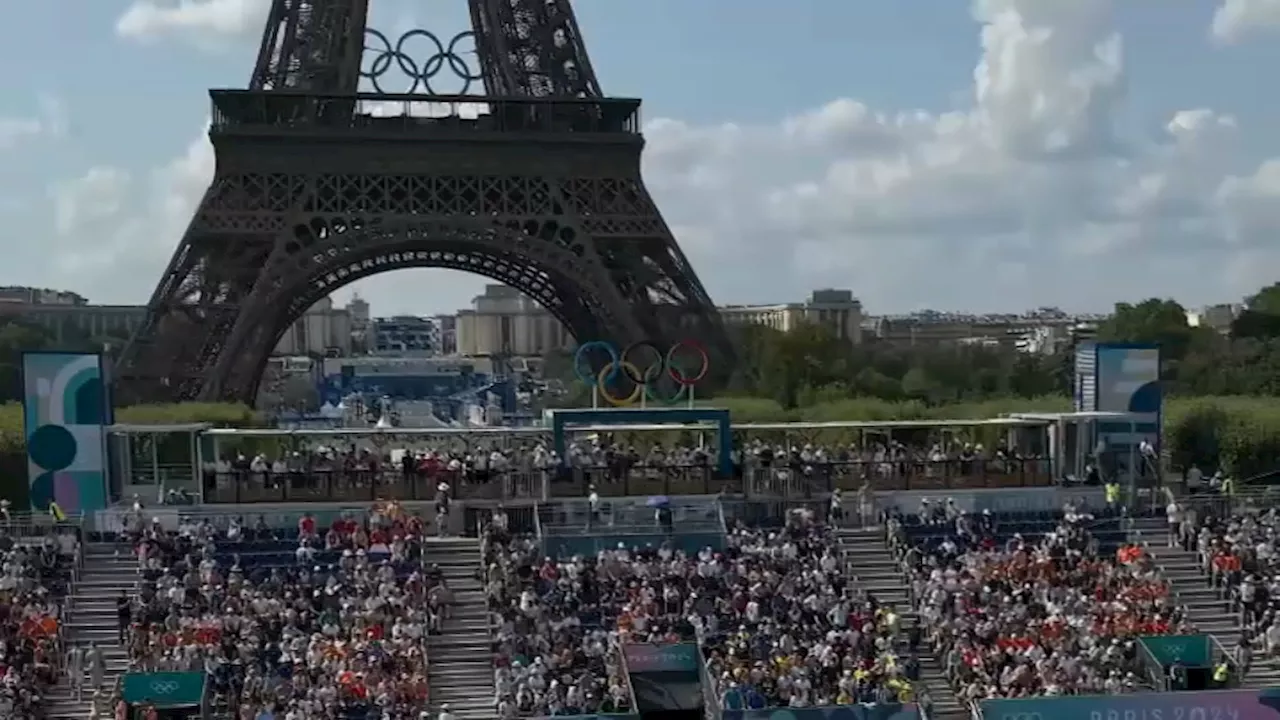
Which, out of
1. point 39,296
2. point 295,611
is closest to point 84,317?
point 39,296

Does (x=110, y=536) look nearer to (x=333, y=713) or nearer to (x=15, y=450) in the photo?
(x=333, y=713)

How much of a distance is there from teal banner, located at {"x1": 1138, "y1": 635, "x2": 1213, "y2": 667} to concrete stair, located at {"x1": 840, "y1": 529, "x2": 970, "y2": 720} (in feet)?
11.3

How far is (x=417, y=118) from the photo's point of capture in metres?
47.0

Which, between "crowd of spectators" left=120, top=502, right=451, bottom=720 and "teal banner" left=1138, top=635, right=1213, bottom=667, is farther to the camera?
"teal banner" left=1138, top=635, right=1213, bottom=667

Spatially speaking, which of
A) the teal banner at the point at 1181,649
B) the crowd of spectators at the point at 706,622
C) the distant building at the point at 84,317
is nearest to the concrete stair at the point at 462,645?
the crowd of spectators at the point at 706,622

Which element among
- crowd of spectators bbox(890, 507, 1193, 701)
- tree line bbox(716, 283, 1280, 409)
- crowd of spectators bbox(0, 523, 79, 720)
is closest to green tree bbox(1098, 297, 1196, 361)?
tree line bbox(716, 283, 1280, 409)

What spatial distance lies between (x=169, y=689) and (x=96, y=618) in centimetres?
344

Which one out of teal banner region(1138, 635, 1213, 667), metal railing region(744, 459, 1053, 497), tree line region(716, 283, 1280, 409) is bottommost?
teal banner region(1138, 635, 1213, 667)

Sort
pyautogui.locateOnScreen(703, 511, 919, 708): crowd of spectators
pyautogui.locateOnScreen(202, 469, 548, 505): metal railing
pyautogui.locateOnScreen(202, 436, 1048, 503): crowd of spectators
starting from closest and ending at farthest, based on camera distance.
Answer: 1. pyautogui.locateOnScreen(703, 511, 919, 708): crowd of spectators
2. pyautogui.locateOnScreen(202, 469, 548, 505): metal railing
3. pyautogui.locateOnScreen(202, 436, 1048, 503): crowd of spectators

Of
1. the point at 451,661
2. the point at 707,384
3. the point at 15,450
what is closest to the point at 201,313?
the point at 15,450

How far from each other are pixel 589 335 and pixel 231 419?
14.3 meters

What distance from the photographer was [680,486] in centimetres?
3122

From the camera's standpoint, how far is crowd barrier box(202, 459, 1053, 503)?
30.1 meters

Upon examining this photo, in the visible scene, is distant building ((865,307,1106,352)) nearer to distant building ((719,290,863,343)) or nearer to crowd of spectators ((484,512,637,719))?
distant building ((719,290,863,343))
